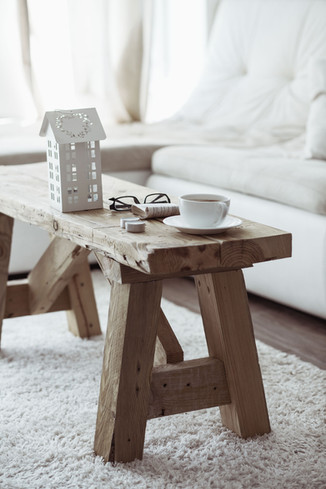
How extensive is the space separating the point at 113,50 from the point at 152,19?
0.24 m

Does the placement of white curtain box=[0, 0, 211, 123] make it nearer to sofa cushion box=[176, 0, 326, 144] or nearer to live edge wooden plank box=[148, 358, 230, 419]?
sofa cushion box=[176, 0, 326, 144]

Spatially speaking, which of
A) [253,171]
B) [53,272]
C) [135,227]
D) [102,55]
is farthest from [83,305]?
[102,55]

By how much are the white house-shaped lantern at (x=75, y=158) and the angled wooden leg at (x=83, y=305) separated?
0.52 metres

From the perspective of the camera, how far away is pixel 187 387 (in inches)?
57.9

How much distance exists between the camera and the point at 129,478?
4.44ft

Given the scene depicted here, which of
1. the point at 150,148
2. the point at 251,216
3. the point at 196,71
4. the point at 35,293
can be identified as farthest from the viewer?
the point at 196,71

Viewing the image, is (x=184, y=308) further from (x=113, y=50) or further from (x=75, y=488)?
(x=113, y=50)

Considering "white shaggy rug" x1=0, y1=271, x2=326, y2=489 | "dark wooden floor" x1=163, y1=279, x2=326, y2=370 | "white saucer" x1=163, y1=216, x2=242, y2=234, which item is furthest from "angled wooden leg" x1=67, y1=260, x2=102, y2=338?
"white saucer" x1=163, y1=216, x2=242, y2=234

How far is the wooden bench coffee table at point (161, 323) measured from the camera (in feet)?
4.21

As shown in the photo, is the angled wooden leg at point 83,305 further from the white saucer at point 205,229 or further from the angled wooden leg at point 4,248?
the white saucer at point 205,229

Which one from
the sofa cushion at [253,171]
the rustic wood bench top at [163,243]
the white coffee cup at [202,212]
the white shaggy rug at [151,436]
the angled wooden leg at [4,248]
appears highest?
the white coffee cup at [202,212]

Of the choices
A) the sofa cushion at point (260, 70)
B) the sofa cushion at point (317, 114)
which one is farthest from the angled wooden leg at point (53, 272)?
the sofa cushion at point (260, 70)

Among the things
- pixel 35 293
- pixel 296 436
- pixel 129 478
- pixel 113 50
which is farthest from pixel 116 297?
pixel 113 50

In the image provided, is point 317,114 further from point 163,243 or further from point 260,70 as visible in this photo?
point 163,243
